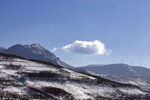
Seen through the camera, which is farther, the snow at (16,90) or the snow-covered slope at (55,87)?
the snow-covered slope at (55,87)

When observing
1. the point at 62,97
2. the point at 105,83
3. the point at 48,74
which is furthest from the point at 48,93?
the point at 105,83

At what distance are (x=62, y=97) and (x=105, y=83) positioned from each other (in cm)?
3182

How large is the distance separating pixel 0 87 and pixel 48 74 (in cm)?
2806

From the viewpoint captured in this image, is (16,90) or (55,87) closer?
(16,90)

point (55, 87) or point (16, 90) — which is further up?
point (55, 87)

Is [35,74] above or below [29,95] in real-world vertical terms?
above

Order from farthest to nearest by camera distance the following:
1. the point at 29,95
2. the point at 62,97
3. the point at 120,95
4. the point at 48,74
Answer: the point at 48,74 → the point at 120,95 → the point at 62,97 → the point at 29,95

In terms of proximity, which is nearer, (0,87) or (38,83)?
(0,87)

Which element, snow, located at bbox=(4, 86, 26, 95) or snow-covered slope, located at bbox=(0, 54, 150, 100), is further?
snow-covered slope, located at bbox=(0, 54, 150, 100)

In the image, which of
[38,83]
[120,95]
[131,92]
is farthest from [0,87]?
[131,92]

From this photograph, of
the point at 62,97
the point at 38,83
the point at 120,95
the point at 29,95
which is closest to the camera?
the point at 29,95

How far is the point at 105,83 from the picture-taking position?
102 m

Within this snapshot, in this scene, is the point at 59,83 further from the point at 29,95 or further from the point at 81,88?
the point at 29,95

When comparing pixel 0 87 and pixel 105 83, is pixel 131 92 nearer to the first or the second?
pixel 105 83
